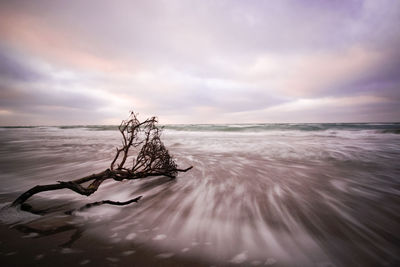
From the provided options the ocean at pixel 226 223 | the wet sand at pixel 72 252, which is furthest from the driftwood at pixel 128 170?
the wet sand at pixel 72 252

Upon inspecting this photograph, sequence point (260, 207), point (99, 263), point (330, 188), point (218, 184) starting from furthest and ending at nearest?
point (218, 184), point (330, 188), point (260, 207), point (99, 263)

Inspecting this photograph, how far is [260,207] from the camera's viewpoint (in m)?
2.74

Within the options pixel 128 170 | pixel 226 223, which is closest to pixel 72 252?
pixel 128 170

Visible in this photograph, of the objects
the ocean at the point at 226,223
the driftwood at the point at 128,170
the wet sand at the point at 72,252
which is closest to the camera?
the wet sand at the point at 72,252

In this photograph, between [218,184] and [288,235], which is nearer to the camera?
[288,235]

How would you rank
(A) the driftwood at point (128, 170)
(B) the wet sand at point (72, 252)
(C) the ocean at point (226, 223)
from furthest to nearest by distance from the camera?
(A) the driftwood at point (128, 170), (C) the ocean at point (226, 223), (B) the wet sand at point (72, 252)

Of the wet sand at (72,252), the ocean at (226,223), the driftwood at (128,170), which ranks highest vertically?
the driftwood at (128,170)

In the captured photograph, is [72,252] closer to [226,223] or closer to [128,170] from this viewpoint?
[128,170]

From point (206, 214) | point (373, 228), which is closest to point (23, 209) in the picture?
point (206, 214)

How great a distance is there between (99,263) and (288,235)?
2.05 metres

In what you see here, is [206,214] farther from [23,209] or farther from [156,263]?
[23,209]

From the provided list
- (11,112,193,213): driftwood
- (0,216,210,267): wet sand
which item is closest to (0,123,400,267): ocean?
(0,216,210,267): wet sand

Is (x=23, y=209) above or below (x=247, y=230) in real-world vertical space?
above

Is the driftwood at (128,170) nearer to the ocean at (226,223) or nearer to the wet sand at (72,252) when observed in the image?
the ocean at (226,223)
